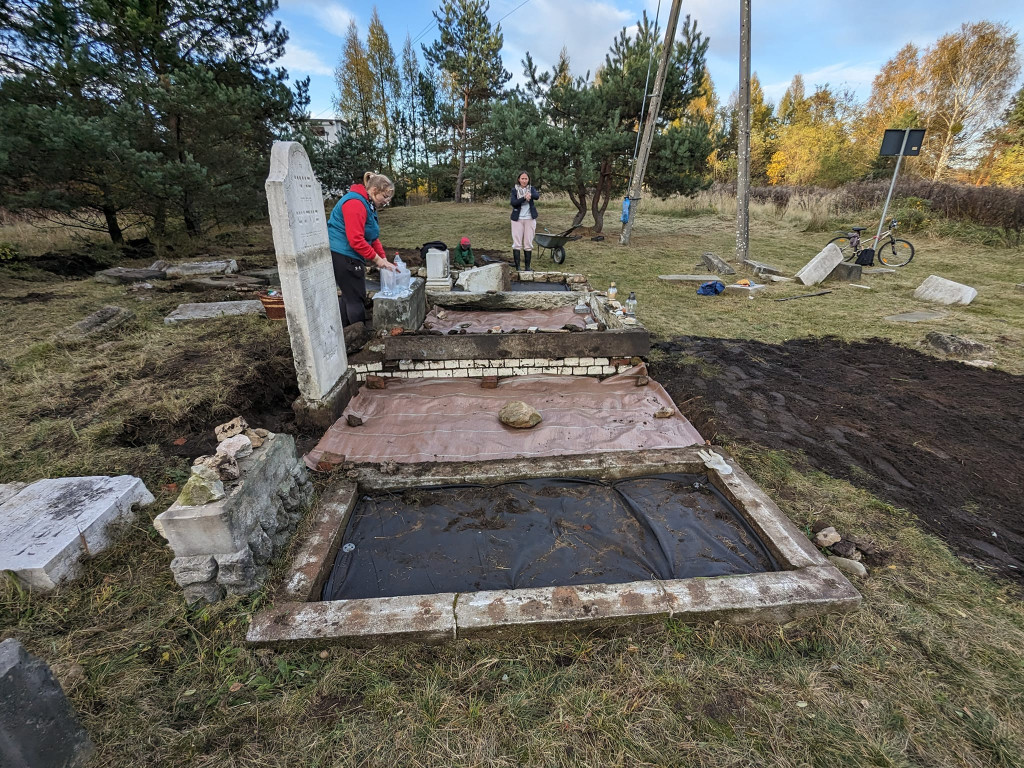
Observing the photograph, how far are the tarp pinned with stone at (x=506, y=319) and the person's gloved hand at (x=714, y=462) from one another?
2810 millimetres

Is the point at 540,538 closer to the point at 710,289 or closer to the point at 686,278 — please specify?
the point at 710,289

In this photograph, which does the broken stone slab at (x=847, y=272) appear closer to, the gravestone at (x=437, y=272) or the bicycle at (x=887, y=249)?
the bicycle at (x=887, y=249)

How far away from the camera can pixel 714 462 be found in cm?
288

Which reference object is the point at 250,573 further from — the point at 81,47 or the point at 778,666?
the point at 81,47

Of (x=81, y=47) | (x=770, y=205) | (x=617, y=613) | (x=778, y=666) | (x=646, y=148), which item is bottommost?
(x=778, y=666)

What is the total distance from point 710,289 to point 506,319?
A: 4.17 metres

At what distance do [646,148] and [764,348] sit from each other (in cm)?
767

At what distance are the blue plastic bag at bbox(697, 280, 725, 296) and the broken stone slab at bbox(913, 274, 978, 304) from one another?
10.1 feet

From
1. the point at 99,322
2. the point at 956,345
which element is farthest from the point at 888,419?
the point at 99,322

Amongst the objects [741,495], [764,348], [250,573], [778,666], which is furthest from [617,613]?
[764,348]

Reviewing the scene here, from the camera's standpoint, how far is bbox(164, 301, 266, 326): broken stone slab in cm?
565

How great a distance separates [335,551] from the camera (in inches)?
91.0

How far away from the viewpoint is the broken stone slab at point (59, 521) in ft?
6.37

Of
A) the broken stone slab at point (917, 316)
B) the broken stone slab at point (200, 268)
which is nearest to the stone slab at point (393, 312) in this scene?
the broken stone slab at point (200, 268)
